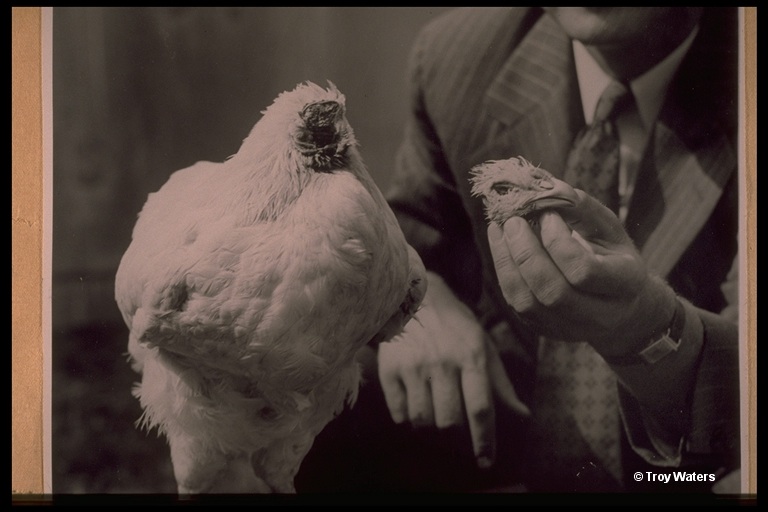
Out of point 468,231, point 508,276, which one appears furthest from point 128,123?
point 508,276

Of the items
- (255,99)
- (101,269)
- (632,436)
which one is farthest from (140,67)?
(632,436)

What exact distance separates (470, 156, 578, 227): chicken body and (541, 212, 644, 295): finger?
0.03m

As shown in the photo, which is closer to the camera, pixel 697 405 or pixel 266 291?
pixel 266 291

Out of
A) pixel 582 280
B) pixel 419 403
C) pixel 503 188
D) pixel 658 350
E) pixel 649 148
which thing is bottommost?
pixel 419 403

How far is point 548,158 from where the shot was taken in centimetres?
144

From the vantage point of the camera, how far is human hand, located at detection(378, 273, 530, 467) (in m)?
1.44

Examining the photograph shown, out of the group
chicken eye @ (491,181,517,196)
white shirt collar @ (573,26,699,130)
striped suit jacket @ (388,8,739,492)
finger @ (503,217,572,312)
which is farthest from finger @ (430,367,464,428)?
white shirt collar @ (573,26,699,130)

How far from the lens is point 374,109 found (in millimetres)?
1444

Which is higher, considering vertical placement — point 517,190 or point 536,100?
point 536,100

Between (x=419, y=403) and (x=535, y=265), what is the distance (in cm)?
35

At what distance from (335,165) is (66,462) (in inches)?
32.3

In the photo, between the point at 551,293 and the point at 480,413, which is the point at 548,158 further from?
the point at 480,413

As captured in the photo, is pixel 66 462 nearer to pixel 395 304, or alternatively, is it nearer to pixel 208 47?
pixel 395 304

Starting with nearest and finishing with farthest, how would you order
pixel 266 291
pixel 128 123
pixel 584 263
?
pixel 266 291, pixel 584 263, pixel 128 123
